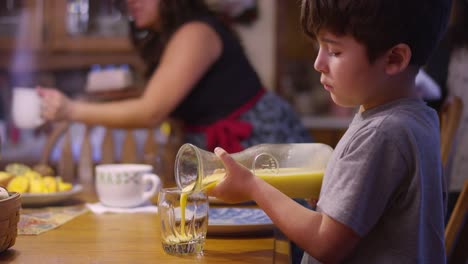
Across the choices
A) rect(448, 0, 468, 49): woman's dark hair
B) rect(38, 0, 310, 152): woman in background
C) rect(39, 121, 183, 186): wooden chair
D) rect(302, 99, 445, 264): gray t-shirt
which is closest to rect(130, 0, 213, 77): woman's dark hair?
rect(38, 0, 310, 152): woman in background

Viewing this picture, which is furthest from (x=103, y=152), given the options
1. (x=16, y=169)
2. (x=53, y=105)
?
(x=16, y=169)

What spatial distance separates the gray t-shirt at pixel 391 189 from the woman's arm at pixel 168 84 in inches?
34.7

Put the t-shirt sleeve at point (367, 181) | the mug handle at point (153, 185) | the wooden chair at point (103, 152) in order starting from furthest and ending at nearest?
the wooden chair at point (103, 152), the mug handle at point (153, 185), the t-shirt sleeve at point (367, 181)

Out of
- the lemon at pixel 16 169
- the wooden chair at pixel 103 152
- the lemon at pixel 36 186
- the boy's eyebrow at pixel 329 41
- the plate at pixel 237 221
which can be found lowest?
the wooden chair at pixel 103 152

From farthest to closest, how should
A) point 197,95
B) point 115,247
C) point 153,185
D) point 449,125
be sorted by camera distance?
point 197,95
point 449,125
point 153,185
point 115,247

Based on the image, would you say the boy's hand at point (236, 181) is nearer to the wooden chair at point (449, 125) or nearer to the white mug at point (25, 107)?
the wooden chair at point (449, 125)

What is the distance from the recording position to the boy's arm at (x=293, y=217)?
85 centimetres

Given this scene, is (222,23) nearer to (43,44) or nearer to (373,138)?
(373,138)

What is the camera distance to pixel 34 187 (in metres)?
1.32

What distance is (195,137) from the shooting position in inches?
72.8

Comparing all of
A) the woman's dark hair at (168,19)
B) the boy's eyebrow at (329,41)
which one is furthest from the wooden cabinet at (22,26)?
the boy's eyebrow at (329,41)

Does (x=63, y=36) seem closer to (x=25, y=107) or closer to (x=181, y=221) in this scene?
(x=25, y=107)

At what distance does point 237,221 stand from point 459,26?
1.86 metres

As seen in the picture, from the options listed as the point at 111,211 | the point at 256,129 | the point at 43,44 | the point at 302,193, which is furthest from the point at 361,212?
the point at 43,44
